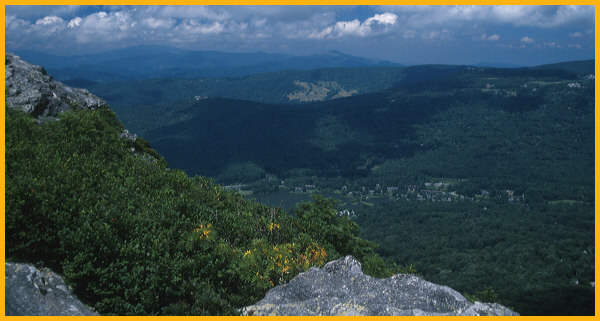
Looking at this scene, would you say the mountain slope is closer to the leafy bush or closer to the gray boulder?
the leafy bush

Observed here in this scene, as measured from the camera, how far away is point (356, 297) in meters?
13.1

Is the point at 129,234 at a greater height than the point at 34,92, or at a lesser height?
lesser

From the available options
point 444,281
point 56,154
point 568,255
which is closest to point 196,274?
point 56,154

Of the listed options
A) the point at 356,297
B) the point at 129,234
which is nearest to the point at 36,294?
the point at 129,234

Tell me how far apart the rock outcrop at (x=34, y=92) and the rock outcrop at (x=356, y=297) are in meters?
18.9

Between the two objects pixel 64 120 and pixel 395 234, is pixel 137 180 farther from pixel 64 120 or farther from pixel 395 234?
pixel 395 234

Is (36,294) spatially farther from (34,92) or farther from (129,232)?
(34,92)

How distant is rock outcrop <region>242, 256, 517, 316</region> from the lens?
12.0 metres

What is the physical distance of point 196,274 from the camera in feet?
46.8

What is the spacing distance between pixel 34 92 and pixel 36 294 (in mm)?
17941

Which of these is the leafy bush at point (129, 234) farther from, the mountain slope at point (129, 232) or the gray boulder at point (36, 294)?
the gray boulder at point (36, 294)

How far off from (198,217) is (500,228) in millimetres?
187610

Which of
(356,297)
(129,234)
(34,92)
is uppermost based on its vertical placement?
(34,92)

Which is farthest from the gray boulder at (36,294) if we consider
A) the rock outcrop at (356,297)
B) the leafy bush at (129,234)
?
the rock outcrop at (356,297)
